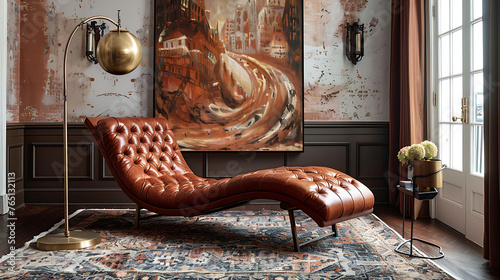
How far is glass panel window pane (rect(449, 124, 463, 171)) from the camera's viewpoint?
141 inches

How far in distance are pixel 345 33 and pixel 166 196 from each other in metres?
2.59

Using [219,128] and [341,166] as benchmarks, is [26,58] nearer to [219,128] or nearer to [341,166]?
[219,128]

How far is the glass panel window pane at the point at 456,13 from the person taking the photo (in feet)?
11.7

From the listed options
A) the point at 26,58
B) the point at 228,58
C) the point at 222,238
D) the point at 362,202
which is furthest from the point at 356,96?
the point at 26,58

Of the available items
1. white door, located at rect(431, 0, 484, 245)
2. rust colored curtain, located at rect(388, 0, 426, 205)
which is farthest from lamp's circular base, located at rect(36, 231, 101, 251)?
rust colored curtain, located at rect(388, 0, 426, 205)

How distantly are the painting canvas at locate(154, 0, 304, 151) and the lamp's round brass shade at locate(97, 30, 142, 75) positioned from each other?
64.4 inches

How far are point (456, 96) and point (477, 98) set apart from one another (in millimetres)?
361

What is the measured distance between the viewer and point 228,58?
452cm

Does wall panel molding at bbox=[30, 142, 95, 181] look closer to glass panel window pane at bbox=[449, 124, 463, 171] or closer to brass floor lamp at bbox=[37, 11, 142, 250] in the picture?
brass floor lamp at bbox=[37, 11, 142, 250]

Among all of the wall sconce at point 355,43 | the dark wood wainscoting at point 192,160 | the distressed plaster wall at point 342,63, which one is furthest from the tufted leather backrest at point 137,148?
the wall sconce at point 355,43

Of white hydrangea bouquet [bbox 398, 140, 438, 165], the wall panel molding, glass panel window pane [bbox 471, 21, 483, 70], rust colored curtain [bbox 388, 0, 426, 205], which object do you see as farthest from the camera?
the wall panel molding

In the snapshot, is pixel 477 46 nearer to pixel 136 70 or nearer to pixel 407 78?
pixel 407 78

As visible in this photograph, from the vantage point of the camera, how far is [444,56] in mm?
3855

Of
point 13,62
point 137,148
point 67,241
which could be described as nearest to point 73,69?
point 13,62
